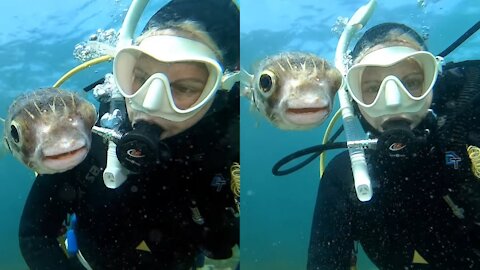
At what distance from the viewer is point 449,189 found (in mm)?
4383

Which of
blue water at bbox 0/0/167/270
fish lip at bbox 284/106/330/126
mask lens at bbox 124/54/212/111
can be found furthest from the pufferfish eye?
blue water at bbox 0/0/167/270

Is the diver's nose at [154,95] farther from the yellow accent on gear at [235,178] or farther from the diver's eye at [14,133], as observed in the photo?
the yellow accent on gear at [235,178]

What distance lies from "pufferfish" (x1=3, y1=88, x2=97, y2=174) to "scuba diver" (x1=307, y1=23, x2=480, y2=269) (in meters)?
2.10

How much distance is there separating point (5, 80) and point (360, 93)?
66.3ft

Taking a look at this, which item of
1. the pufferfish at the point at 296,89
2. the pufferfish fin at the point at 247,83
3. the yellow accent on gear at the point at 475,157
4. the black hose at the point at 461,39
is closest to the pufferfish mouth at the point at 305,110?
the pufferfish at the point at 296,89

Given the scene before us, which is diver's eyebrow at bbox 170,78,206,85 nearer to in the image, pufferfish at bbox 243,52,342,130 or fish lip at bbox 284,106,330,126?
pufferfish at bbox 243,52,342,130

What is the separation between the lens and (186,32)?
13.9 ft

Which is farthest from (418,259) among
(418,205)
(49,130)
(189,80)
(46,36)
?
(46,36)

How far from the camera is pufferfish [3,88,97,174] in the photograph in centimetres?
328

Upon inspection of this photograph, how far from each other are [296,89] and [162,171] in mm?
1689

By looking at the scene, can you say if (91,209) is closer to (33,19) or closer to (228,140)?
(228,140)

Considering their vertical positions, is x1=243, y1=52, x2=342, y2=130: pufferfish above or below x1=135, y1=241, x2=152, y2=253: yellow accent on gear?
above

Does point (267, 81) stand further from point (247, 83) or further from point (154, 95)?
point (154, 95)

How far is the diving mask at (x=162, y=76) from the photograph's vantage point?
3705 mm
